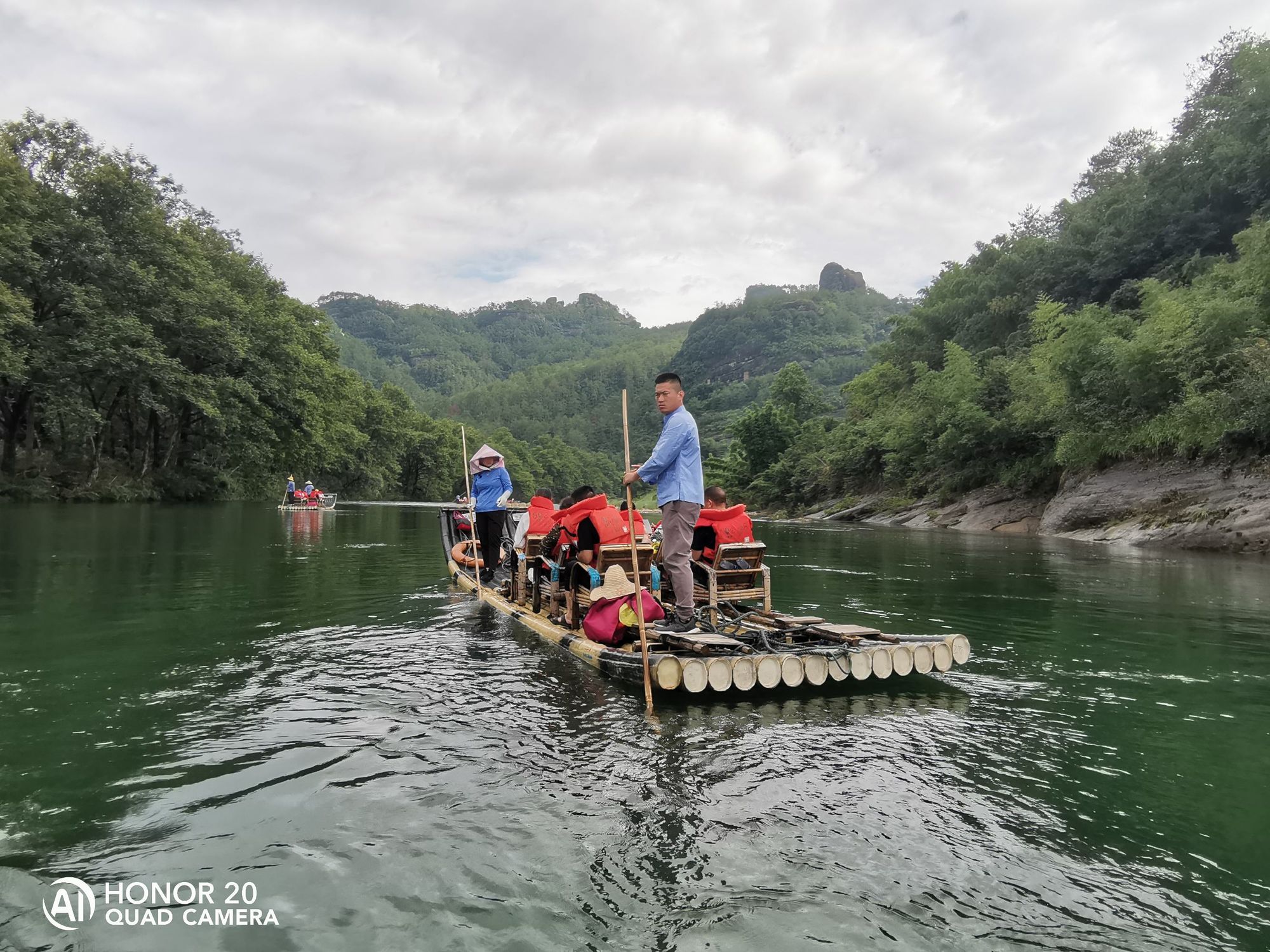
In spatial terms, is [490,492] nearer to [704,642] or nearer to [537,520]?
[537,520]

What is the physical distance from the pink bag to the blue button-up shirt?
97 centimetres

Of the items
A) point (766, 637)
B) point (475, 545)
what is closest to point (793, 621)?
point (766, 637)

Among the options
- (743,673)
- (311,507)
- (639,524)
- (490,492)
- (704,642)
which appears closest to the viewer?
(743,673)

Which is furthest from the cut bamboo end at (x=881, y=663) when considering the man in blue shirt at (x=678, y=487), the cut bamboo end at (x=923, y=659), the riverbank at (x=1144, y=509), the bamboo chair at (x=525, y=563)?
the riverbank at (x=1144, y=509)

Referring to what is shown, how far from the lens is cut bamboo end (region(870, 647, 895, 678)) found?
5.95 m

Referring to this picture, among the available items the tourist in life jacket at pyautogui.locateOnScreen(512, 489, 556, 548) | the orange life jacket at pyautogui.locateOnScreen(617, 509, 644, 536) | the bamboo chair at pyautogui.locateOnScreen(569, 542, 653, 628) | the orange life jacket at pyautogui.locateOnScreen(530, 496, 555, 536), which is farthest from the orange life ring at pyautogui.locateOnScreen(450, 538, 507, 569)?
the bamboo chair at pyautogui.locateOnScreen(569, 542, 653, 628)

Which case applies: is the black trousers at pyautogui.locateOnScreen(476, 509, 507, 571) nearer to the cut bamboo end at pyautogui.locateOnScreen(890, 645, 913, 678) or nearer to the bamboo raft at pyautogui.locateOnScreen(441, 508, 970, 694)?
the bamboo raft at pyautogui.locateOnScreen(441, 508, 970, 694)

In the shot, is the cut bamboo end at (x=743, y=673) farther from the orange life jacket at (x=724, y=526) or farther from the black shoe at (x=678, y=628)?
the orange life jacket at (x=724, y=526)

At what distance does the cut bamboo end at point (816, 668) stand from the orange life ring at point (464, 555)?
7.28 meters

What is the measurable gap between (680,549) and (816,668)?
5.82 ft

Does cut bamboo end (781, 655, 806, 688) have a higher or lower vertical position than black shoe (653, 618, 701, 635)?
lower

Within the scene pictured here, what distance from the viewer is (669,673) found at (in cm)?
546

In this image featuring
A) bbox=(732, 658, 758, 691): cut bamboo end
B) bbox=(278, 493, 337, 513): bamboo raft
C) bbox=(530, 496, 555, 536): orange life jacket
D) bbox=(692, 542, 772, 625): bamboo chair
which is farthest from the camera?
bbox=(278, 493, 337, 513): bamboo raft

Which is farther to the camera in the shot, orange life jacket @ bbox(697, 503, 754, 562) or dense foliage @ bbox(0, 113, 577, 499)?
dense foliage @ bbox(0, 113, 577, 499)
